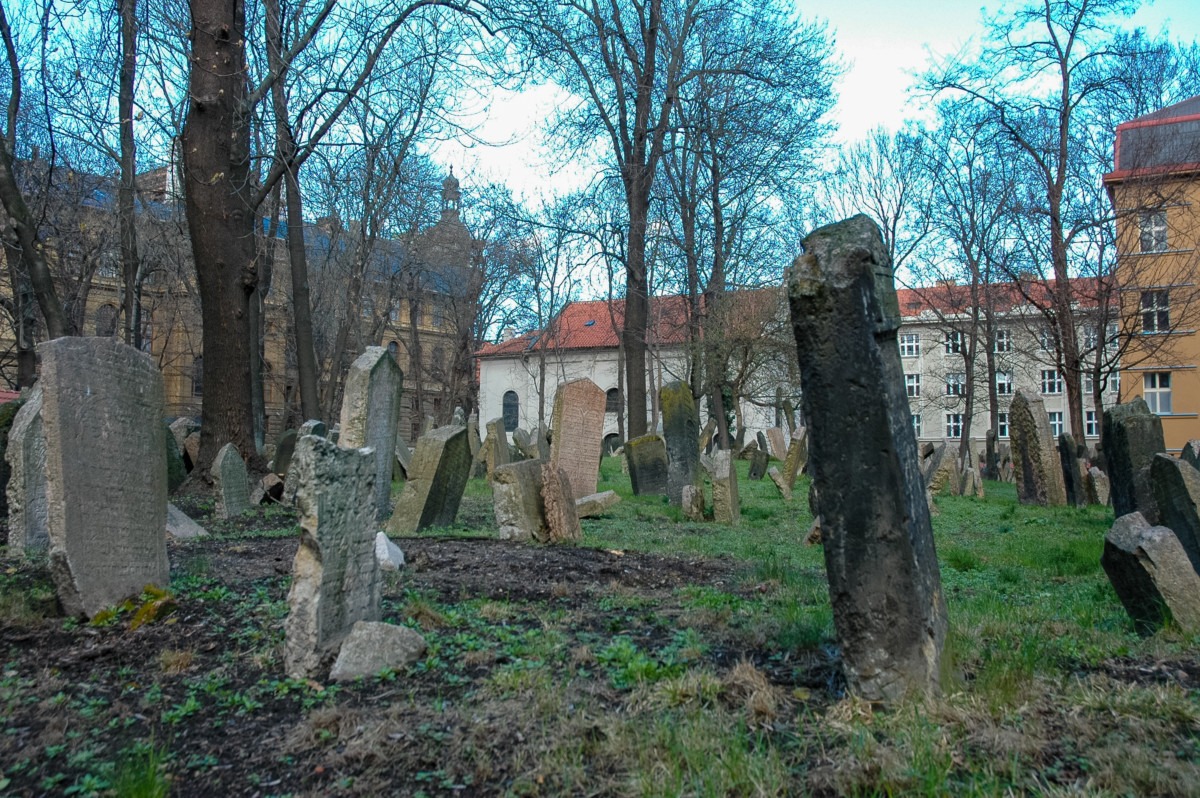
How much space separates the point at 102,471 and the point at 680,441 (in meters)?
8.81

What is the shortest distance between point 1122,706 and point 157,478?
5.40m

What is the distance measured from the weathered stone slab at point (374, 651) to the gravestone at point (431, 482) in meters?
4.90

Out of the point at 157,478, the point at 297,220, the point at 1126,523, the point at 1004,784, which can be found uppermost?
the point at 297,220

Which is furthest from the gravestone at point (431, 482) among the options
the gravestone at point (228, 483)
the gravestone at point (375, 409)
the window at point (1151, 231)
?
the window at point (1151, 231)

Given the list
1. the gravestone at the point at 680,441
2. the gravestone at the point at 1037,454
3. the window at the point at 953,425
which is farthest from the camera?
Result: the window at the point at 953,425

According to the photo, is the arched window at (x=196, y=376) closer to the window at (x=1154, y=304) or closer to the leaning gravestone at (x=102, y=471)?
the window at (x=1154, y=304)

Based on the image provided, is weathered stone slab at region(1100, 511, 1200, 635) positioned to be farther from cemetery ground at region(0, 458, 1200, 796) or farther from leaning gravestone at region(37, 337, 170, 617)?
leaning gravestone at region(37, 337, 170, 617)

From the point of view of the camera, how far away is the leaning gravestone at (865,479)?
334cm

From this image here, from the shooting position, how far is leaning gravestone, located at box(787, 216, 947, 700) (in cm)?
334

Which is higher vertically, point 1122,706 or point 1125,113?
point 1125,113

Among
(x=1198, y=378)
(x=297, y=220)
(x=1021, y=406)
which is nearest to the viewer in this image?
(x=1021, y=406)

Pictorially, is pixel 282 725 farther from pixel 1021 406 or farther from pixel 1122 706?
pixel 1021 406

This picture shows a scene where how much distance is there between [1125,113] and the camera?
1945 cm

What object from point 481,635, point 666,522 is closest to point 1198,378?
point 666,522
